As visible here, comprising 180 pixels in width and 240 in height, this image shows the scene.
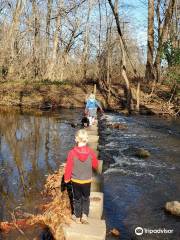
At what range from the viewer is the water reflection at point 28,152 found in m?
10.6

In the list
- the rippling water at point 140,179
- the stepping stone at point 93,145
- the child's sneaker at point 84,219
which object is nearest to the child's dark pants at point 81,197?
the child's sneaker at point 84,219

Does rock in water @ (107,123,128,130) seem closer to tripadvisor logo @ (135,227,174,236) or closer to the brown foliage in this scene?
the brown foliage

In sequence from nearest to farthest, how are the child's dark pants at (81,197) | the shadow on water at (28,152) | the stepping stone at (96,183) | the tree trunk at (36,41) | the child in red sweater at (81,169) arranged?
1. the child in red sweater at (81,169)
2. the child's dark pants at (81,197)
3. the stepping stone at (96,183)
4. the shadow on water at (28,152)
5. the tree trunk at (36,41)

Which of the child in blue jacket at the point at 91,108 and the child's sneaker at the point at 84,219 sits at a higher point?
the child in blue jacket at the point at 91,108

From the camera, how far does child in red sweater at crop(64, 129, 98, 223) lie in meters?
7.63

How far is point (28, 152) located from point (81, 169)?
26.6 feet

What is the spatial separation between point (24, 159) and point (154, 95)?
1988 centimetres

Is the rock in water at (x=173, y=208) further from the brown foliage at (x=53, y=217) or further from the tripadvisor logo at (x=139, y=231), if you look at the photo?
the brown foliage at (x=53, y=217)

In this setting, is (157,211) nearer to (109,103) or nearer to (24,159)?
(24,159)

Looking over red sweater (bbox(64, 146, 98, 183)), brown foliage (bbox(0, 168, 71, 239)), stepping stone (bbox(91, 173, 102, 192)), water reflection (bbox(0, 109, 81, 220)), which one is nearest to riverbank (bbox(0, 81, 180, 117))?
A: water reflection (bbox(0, 109, 81, 220))

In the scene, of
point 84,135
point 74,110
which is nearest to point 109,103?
point 74,110

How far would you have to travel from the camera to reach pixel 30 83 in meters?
36.0

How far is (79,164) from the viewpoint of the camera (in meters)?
7.70

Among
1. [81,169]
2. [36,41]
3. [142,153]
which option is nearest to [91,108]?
[142,153]
